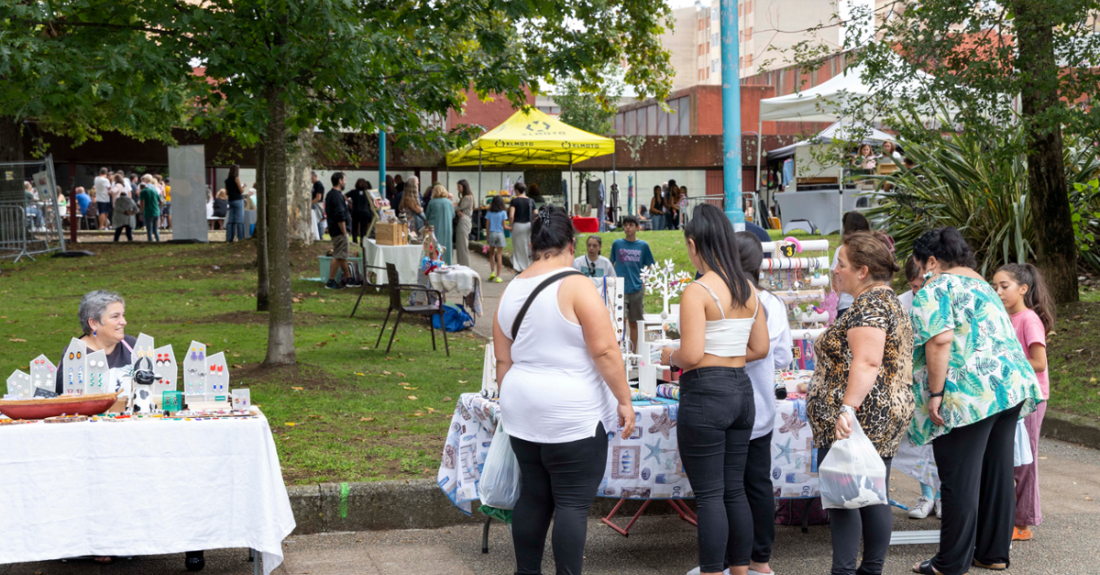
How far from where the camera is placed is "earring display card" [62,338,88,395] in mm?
4273

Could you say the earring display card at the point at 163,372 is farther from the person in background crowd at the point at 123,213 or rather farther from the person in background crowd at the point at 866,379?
the person in background crowd at the point at 123,213

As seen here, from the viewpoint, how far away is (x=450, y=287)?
12055 millimetres

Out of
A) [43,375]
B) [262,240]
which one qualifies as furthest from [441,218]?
[43,375]

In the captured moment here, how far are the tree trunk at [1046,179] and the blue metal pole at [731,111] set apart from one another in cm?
352

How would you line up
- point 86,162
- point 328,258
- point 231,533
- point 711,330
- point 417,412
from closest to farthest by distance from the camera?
point 711,330 → point 231,533 → point 417,412 → point 328,258 → point 86,162

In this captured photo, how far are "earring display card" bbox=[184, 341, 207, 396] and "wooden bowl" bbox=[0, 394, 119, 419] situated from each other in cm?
42

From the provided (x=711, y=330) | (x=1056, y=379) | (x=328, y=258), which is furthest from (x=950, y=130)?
(x=328, y=258)

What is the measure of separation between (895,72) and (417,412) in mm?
5642

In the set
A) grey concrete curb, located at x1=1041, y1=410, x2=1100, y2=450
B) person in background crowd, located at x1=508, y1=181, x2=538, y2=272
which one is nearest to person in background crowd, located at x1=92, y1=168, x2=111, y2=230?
person in background crowd, located at x1=508, y1=181, x2=538, y2=272

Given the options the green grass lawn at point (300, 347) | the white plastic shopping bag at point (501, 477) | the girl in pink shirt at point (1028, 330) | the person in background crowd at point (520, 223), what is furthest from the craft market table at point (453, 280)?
the white plastic shopping bag at point (501, 477)

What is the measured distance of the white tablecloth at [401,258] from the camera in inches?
543

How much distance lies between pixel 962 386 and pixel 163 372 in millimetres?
3629

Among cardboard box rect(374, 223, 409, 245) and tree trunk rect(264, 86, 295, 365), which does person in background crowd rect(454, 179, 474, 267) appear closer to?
cardboard box rect(374, 223, 409, 245)

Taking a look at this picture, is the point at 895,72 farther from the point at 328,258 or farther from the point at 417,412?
the point at 328,258
